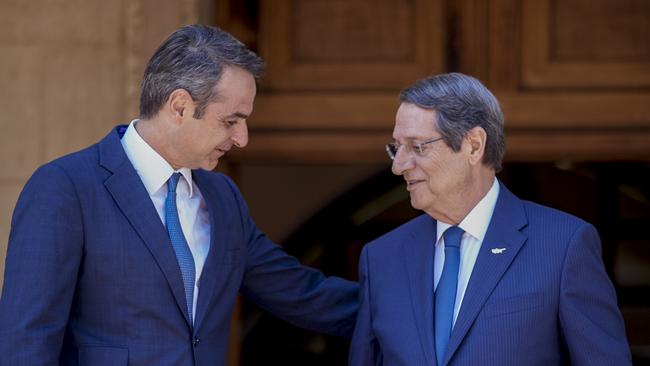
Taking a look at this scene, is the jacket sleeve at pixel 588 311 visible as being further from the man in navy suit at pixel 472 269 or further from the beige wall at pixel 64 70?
the beige wall at pixel 64 70

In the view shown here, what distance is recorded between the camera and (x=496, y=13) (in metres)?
4.47

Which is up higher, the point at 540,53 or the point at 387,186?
the point at 540,53

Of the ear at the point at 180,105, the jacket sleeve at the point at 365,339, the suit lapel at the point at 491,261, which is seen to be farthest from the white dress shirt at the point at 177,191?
the suit lapel at the point at 491,261

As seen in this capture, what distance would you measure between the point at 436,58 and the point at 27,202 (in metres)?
1.95

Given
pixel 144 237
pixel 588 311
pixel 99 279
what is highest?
pixel 144 237

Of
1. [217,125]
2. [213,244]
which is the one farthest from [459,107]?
[213,244]

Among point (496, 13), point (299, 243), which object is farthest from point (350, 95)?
point (299, 243)

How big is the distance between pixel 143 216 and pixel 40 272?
1.07ft

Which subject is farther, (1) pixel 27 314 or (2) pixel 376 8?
(2) pixel 376 8

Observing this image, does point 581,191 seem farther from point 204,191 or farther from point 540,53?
point 204,191

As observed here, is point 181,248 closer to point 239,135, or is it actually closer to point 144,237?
A: point 144,237

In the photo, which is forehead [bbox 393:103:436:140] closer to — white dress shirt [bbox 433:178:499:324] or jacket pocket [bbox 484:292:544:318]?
white dress shirt [bbox 433:178:499:324]

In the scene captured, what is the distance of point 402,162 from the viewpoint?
3377 mm

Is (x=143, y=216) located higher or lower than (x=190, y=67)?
lower
